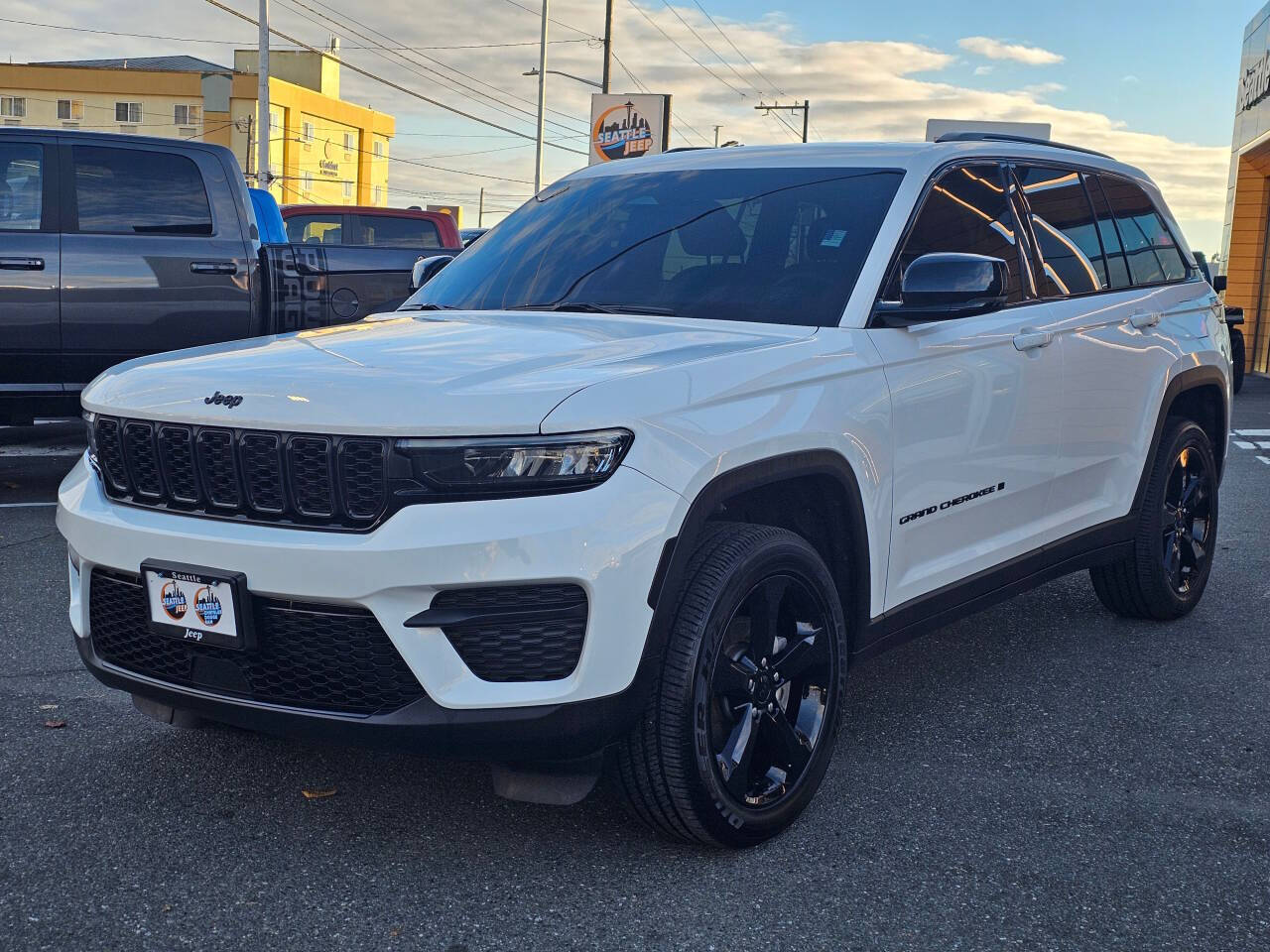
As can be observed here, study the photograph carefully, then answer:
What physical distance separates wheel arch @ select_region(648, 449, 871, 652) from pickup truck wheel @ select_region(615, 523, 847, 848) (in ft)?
0.32

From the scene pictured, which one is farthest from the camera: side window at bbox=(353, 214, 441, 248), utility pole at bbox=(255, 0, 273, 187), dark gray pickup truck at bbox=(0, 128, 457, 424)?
utility pole at bbox=(255, 0, 273, 187)

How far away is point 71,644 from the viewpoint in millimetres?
5156

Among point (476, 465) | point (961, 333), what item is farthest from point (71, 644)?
point (961, 333)

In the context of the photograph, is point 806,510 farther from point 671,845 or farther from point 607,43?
point 607,43

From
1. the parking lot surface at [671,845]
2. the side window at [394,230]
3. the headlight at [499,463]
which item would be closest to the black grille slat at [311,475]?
the headlight at [499,463]

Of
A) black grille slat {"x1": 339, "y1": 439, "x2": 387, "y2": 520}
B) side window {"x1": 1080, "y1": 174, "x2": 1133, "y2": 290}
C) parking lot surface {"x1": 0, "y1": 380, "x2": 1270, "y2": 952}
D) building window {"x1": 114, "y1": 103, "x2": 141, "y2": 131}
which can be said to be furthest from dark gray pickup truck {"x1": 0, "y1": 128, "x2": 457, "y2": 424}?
building window {"x1": 114, "y1": 103, "x2": 141, "y2": 131}

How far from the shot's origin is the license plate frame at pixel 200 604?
305cm

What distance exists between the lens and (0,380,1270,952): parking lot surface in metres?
3.05

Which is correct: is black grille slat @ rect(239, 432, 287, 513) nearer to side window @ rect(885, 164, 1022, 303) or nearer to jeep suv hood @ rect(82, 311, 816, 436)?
jeep suv hood @ rect(82, 311, 816, 436)

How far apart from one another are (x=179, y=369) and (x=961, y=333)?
2221 millimetres

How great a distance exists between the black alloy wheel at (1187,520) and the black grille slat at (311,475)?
12.3 feet

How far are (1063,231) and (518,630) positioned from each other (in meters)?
3.00

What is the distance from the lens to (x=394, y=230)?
46.8 feet

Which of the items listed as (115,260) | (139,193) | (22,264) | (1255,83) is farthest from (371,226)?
(1255,83)
